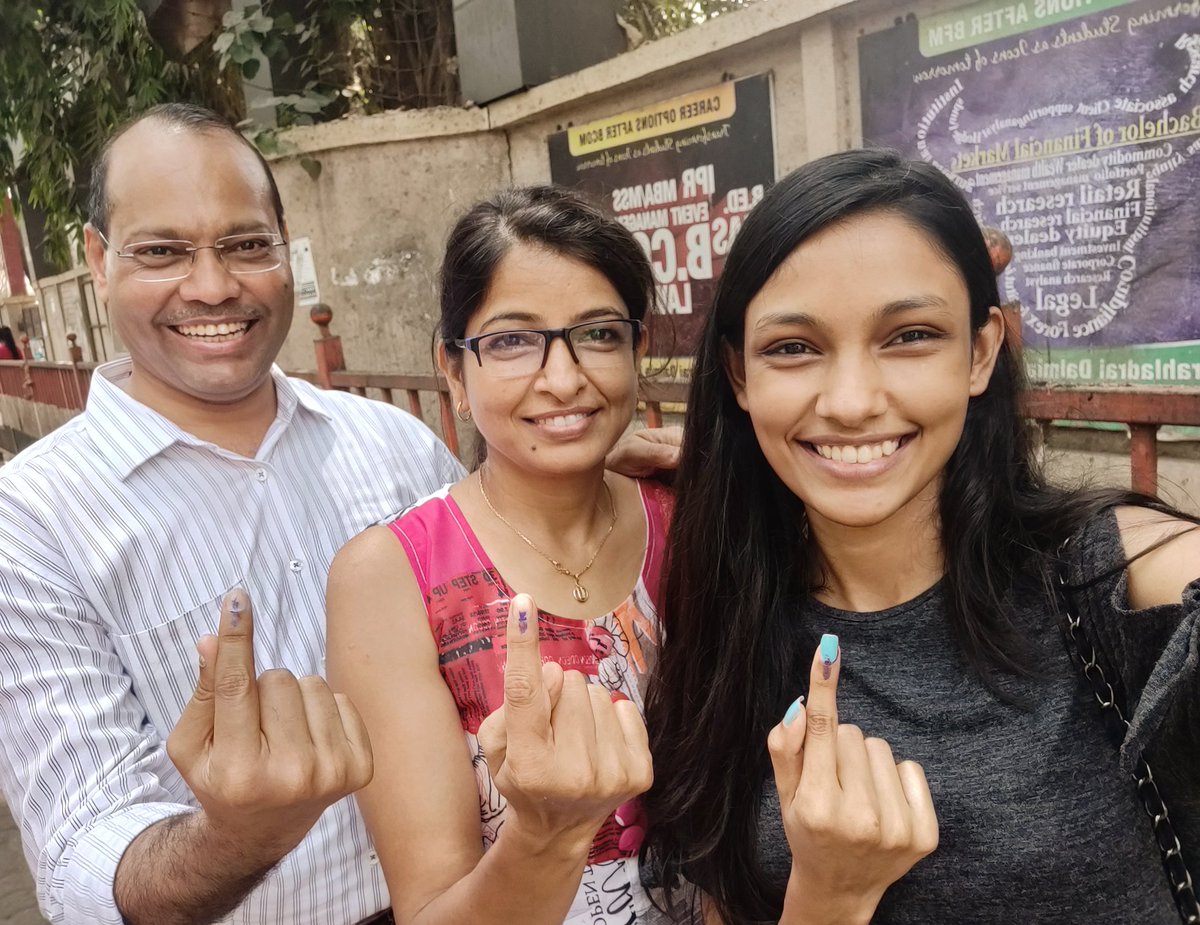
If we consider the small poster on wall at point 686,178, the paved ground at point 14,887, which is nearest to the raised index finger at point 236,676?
the small poster on wall at point 686,178

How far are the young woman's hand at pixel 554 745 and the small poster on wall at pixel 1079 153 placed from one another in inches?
72.4

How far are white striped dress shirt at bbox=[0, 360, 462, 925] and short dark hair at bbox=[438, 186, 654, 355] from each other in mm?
503

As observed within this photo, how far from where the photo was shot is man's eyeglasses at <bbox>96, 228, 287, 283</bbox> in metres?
1.67

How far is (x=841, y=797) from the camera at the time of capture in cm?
93

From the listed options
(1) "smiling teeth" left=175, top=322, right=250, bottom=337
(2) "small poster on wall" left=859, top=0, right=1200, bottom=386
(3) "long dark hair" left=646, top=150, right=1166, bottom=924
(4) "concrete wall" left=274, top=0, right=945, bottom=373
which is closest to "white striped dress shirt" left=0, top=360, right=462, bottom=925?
(1) "smiling teeth" left=175, top=322, right=250, bottom=337

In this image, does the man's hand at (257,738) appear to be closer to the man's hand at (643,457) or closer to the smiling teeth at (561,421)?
the smiling teeth at (561,421)

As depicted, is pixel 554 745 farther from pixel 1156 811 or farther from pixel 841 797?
pixel 1156 811

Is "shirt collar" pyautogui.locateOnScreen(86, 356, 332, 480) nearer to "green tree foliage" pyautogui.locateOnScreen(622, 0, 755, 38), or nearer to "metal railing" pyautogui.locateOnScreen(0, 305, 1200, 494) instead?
"metal railing" pyautogui.locateOnScreen(0, 305, 1200, 494)

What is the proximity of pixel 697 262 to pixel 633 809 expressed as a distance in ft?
9.04

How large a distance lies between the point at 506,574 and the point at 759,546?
1.45ft

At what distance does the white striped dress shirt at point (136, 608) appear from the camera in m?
1.35

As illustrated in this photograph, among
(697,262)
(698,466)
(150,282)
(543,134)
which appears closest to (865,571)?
(698,466)

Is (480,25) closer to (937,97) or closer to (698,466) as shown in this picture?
(937,97)

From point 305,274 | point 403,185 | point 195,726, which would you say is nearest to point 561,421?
point 195,726
